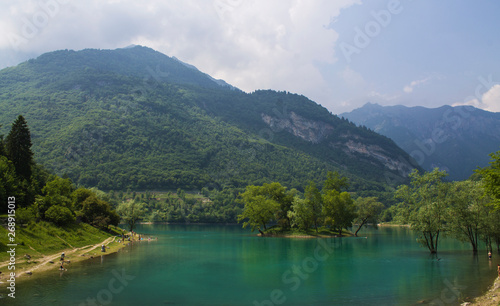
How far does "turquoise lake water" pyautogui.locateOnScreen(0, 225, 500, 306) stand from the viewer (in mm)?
27625

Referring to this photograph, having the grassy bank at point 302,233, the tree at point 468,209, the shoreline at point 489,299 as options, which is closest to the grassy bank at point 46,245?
the shoreline at point 489,299

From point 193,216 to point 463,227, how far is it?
132m

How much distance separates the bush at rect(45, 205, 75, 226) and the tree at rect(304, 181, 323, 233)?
6133 cm

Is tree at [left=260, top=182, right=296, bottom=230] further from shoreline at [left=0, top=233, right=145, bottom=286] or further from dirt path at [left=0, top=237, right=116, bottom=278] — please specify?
dirt path at [left=0, top=237, right=116, bottom=278]

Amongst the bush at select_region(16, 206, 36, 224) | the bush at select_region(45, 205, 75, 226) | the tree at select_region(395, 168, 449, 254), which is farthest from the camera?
the tree at select_region(395, 168, 449, 254)

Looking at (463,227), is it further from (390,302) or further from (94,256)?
(94,256)

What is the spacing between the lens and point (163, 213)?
165 metres

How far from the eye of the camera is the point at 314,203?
9806cm

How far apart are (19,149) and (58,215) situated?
13659 millimetres

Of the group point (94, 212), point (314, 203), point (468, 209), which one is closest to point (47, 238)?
point (94, 212)

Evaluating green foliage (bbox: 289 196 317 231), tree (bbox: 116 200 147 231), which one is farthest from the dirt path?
green foliage (bbox: 289 196 317 231)

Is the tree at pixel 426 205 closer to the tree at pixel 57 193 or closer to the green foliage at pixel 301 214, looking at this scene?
the green foliage at pixel 301 214

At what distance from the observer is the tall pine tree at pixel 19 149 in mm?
56719

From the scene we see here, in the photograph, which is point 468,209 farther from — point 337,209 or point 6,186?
point 6,186
